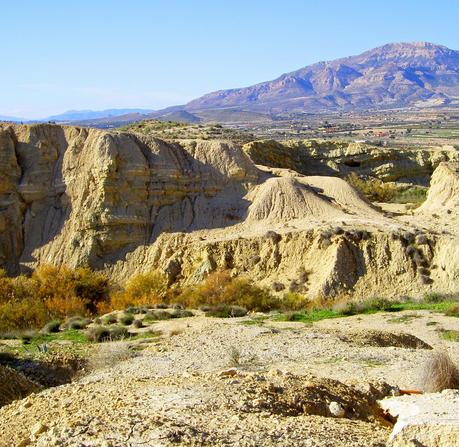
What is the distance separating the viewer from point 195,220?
3170cm

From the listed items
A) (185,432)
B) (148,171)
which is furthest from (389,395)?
(148,171)

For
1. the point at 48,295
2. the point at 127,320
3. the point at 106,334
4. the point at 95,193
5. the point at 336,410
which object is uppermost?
the point at 95,193

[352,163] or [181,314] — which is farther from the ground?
[352,163]

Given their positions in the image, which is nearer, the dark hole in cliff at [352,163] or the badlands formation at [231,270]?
the badlands formation at [231,270]

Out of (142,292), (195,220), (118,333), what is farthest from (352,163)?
(118,333)

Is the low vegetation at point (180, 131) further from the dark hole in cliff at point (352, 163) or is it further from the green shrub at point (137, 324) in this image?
the green shrub at point (137, 324)

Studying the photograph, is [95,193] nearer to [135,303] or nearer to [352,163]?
[135,303]

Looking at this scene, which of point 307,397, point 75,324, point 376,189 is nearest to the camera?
point 307,397

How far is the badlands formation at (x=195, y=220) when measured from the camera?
27.9m

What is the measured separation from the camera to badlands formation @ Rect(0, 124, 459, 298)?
27938 mm

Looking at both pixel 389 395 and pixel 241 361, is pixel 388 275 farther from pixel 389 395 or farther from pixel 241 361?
pixel 389 395

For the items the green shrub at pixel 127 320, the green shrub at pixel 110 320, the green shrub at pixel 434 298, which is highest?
the green shrub at pixel 127 320

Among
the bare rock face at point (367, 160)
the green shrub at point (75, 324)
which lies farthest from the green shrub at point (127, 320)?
the bare rock face at point (367, 160)

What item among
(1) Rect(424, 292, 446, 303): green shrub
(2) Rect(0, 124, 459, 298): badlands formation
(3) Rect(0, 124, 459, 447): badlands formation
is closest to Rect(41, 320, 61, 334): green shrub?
(3) Rect(0, 124, 459, 447): badlands formation
